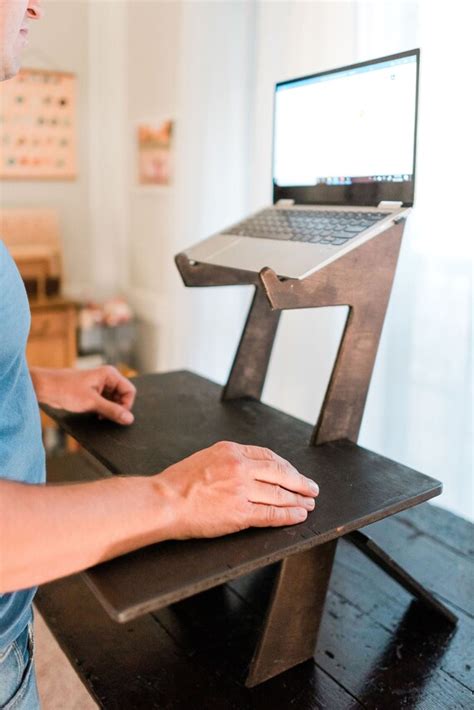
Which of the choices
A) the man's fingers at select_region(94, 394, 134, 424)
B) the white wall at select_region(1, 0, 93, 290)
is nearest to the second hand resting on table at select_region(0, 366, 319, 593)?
the man's fingers at select_region(94, 394, 134, 424)

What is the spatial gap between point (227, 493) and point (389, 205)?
558mm

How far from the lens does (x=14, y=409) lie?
0.86 metres

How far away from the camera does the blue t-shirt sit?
0.80 metres

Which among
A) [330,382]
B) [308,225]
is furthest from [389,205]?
[330,382]

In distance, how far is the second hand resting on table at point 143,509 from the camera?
2.16ft

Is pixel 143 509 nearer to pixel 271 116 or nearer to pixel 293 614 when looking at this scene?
pixel 293 614

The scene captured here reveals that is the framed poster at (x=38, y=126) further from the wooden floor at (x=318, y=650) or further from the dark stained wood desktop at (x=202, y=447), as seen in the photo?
the wooden floor at (x=318, y=650)

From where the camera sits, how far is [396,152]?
3.42 ft

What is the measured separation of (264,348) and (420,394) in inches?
22.2

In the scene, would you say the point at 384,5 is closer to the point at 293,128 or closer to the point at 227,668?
the point at 293,128

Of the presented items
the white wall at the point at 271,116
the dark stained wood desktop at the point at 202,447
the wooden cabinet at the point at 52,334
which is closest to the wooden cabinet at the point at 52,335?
the wooden cabinet at the point at 52,334

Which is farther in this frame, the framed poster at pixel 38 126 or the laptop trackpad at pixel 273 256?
the framed poster at pixel 38 126

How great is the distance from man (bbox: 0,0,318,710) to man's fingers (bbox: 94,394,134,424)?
23 cm

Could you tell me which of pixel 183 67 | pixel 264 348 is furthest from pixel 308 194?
pixel 183 67
